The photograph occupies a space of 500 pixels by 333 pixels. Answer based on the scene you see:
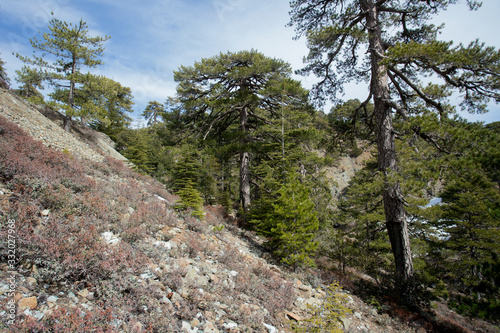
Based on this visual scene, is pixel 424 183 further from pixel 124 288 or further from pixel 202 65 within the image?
pixel 202 65

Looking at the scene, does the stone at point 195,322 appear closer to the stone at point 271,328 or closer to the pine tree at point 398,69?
the stone at point 271,328

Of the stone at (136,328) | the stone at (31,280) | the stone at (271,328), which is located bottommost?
the stone at (271,328)

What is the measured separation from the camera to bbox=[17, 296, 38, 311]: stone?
8.69 ft

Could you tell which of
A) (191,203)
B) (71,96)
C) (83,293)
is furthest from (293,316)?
(71,96)

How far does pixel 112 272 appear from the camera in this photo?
366cm

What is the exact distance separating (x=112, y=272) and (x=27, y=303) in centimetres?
107

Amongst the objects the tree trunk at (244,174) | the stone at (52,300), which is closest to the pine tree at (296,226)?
the tree trunk at (244,174)

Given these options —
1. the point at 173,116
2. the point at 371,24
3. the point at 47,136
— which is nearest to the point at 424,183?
the point at 371,24

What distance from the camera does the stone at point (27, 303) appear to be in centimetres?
265

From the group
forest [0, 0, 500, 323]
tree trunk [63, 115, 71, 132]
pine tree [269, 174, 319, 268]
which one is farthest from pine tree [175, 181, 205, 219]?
tree trunk [63, 115, 71, 132]

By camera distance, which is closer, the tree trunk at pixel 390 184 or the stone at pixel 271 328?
the stone at pixel 271 328

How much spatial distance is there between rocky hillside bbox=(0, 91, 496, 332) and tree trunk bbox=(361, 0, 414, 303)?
1.30 meters

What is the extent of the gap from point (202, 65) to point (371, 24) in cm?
978

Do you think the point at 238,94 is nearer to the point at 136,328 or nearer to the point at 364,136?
the point at 364,136
